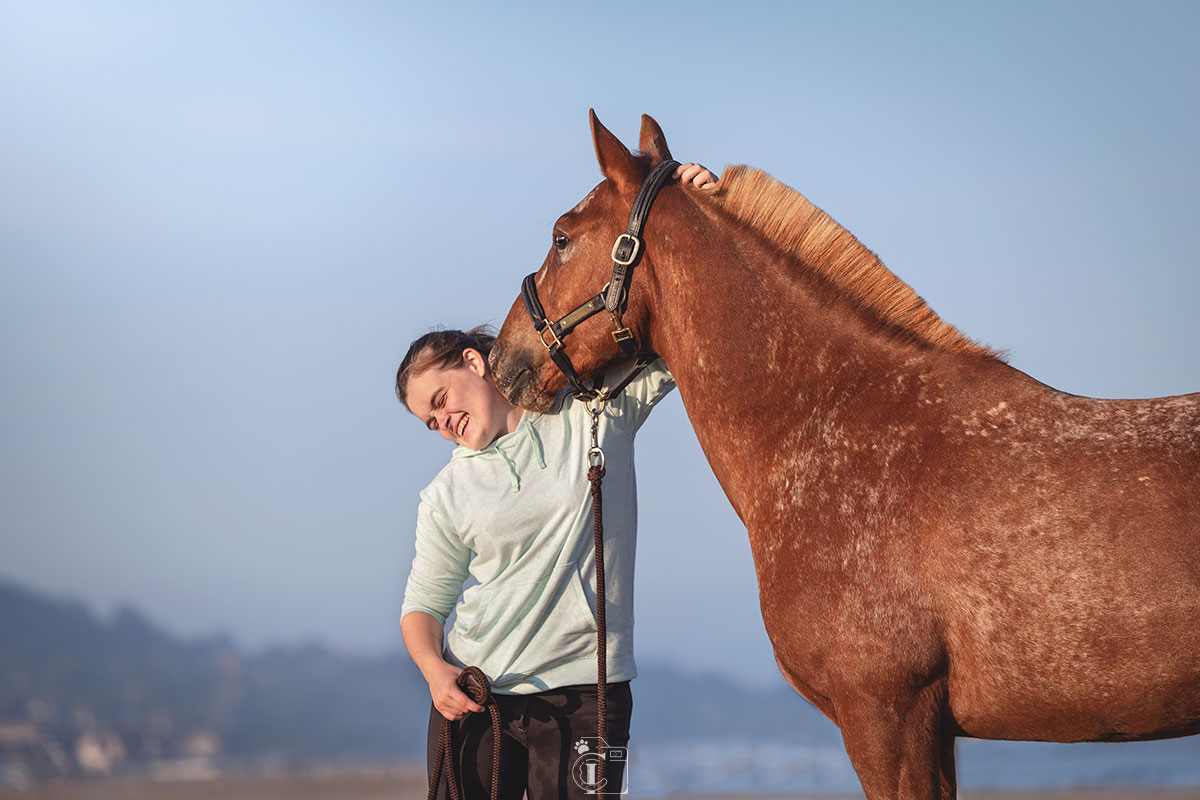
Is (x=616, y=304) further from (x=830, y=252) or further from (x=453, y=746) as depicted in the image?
(x=453, y=746)

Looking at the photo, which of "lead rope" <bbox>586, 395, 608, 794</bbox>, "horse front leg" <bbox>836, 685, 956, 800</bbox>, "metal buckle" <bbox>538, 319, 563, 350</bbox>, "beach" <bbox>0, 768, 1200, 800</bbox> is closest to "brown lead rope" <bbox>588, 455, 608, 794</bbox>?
"lead rope" <bbox>586, 395, 608, 794</bbox>

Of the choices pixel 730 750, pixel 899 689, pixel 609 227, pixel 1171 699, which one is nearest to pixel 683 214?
pixel 609 227

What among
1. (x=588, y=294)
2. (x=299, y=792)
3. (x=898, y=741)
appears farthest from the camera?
(x=299, y=792)

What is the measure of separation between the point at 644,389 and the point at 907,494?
1.04 metres

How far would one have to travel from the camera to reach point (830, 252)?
2572 millimetres

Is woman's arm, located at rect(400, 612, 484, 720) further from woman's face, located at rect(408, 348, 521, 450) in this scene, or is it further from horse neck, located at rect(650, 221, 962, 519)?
horse neck, located at rect(650, 221, 962, 519)

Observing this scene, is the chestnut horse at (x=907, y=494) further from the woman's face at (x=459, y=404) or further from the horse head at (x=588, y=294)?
the woman's face at (x=459, y=404)

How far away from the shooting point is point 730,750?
1549 centimetres

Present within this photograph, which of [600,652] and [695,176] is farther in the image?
[695,176]

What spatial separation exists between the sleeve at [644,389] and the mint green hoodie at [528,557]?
123mm

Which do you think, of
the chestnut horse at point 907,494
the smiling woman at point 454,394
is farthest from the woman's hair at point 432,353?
the chestnut horse at point 907,494

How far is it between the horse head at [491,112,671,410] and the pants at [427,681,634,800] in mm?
911

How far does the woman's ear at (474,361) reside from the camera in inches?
117

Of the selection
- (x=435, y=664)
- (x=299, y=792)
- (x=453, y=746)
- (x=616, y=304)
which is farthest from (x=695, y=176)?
(x=299, y=792)
